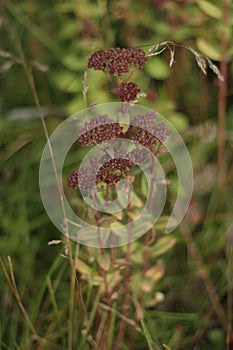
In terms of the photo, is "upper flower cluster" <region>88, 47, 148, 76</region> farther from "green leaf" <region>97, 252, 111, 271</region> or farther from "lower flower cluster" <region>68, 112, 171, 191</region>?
"green leaf" <region>97, 252, 111, 271</region>

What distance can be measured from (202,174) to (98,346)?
648 millimetres

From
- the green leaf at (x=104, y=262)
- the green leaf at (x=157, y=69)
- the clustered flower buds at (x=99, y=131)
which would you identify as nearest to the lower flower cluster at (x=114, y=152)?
the clustered flower buds at (x=99, y=131)

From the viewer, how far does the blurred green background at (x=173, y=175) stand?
1557mm

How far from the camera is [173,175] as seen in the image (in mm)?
1698

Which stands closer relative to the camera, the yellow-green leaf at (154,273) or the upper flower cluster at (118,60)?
the upper flower cluster at (118,60)

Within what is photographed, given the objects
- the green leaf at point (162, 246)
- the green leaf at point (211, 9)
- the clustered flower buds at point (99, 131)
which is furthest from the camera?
the green leaf at point (211, 9)

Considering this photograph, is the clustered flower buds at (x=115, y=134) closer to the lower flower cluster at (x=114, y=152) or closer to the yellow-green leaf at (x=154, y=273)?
the lower flower cluster at (x=114, y=152)

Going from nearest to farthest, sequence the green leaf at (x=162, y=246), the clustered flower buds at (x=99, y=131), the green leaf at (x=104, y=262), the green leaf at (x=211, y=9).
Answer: the clustered flower buds at (x=99, y=131) < the green leaf at (x=104, y=262) < the green leaf at (x=162, y=246) < the green leaf at (x=211, y=9)

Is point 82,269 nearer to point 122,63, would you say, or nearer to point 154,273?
point 154,273

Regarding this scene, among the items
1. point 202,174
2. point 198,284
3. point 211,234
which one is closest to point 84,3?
point 202,174

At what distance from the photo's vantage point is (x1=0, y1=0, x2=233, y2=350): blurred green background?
156cm

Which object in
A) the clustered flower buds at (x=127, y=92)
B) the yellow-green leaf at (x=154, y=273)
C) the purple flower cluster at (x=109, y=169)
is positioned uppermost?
the clustered flower buds at (x=127, y=92)

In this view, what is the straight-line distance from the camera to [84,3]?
6.13 ft

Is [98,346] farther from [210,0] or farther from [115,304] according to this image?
[210,0]
